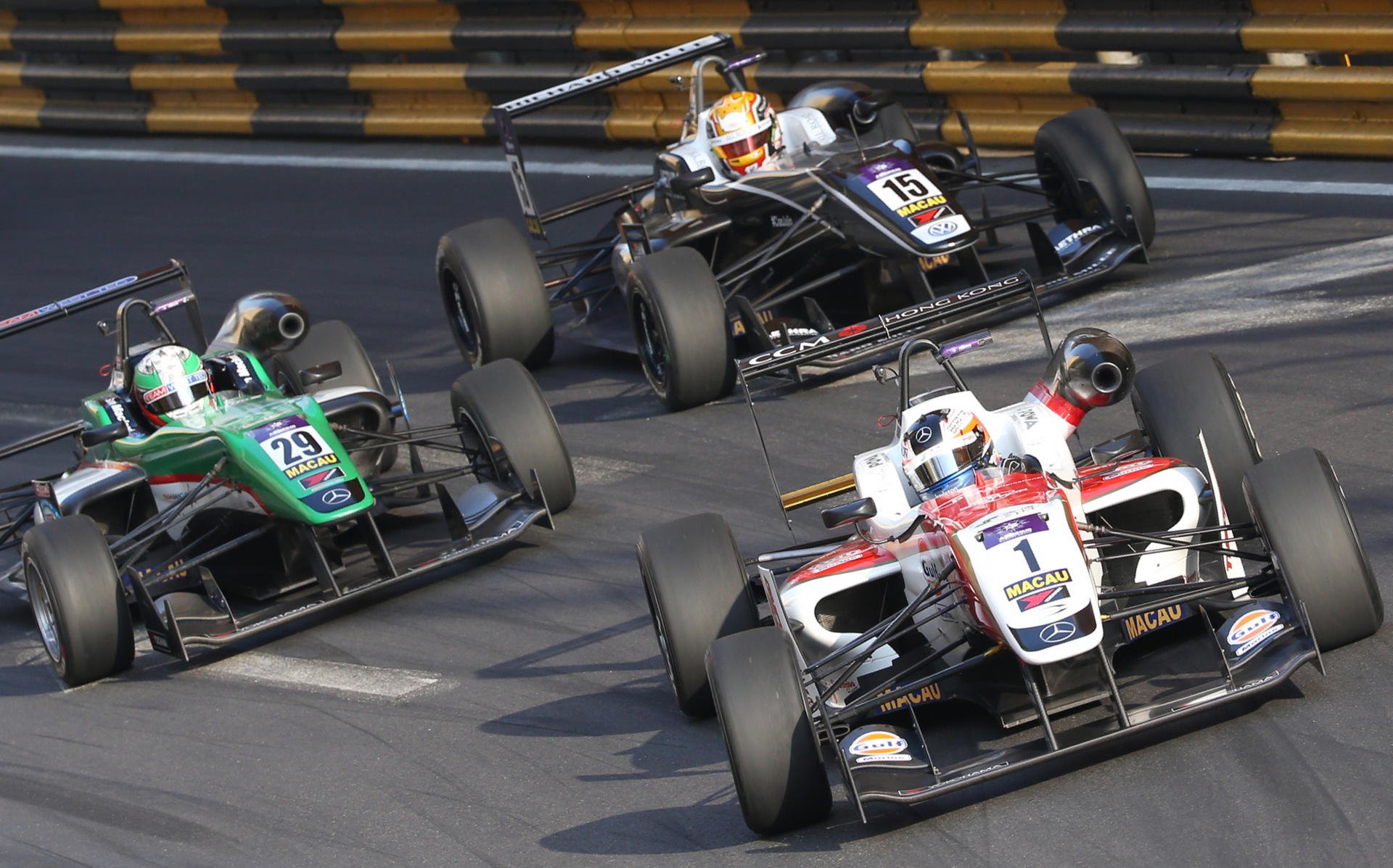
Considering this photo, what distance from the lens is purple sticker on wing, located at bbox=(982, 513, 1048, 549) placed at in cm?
622

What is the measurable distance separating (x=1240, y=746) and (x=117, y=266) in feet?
44.6

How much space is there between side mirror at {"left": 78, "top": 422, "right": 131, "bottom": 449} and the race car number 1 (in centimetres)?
445

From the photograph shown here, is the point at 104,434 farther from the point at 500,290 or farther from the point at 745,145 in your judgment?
the point at 745,145

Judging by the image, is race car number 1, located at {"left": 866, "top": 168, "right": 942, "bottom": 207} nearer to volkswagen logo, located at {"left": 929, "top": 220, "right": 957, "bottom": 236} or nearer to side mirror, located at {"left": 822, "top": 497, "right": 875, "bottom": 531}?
volkswagen logo, located at {"left": 929, "top": 220, "right": 957, "bottom": 236}

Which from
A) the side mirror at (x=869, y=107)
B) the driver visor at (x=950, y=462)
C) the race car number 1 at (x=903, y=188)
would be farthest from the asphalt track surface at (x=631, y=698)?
the side mirror at (x=869, y=107)

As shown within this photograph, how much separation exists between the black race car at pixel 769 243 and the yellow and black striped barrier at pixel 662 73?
1691 mm

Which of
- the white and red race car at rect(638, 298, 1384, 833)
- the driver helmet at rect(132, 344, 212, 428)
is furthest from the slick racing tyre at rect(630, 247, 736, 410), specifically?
the white and red race car at rect(638, 298, 1384, 833)

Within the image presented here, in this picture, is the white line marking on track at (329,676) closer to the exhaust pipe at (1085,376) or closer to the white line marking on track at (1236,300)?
the exhaust pipe at (1085,376)

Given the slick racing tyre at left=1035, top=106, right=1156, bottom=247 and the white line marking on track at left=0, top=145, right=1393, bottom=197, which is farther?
the white line marking on track at left=0, top=145, right=1393, bottom=197

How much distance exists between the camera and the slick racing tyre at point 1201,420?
734cm

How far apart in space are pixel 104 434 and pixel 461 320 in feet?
11.2

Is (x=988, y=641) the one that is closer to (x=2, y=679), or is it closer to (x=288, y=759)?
(x=288, y=759)

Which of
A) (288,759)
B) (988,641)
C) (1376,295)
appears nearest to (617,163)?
(1376,295)

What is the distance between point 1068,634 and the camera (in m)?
6.02
